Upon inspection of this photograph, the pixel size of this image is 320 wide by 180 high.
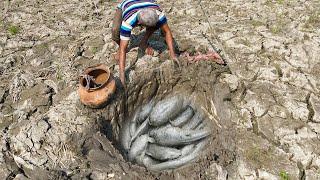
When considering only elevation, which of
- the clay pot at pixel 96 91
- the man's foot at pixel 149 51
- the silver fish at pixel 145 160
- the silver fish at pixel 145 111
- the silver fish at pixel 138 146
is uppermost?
the clay pot at pixel 96 91

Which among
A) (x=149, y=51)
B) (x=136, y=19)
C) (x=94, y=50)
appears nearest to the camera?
(x=136, y=19)

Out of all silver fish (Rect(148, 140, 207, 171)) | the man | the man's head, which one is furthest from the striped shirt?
silver fish (Rect(148, 140, 207, 171))

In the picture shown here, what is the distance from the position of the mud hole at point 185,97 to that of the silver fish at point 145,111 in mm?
43

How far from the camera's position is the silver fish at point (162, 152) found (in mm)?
4273

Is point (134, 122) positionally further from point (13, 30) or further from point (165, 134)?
point (13, 30)

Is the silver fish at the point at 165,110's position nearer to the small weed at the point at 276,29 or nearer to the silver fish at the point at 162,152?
the silver fish at the point at 162,152

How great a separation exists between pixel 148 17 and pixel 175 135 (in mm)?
1330

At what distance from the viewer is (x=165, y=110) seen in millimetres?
4742

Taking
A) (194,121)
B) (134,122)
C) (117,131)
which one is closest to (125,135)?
(117,131)

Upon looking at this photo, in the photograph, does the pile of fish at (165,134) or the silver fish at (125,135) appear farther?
the silver fish at (125,135)

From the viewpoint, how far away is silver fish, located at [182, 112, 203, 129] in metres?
4.58

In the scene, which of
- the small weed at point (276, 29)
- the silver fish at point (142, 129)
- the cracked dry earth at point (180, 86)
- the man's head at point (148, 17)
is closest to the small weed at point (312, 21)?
the cracked dry earth at point (180, 86)

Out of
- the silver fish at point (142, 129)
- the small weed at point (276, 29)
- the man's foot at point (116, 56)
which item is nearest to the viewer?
the silver fish at point (142, 129)

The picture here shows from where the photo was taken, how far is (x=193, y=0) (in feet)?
21.2
